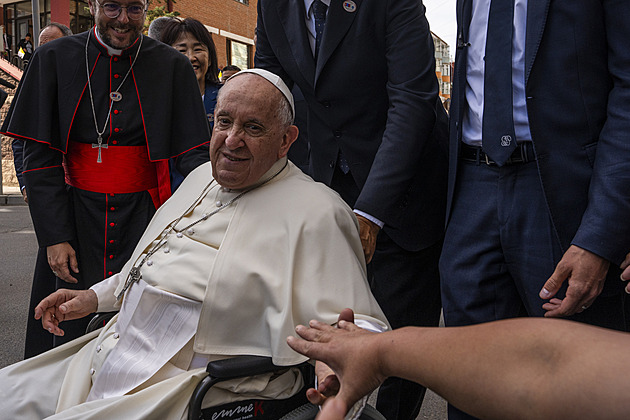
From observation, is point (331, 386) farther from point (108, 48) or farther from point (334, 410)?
point (108, 48)

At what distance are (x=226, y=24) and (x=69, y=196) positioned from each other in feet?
72.4

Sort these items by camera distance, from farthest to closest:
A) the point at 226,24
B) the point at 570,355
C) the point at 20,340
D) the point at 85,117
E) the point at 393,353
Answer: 1. the point at 226,24
2. the point at 20,340
3. the point at 85,117
4. the point at 393,353
5. the point at 570,355

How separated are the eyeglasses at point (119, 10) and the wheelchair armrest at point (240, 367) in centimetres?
164

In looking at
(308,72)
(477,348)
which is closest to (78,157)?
(308,72)

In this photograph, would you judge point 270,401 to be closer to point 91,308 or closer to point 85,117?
point 91,308

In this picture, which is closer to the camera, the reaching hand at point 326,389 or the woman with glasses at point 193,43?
the reaching hand at point 326,389

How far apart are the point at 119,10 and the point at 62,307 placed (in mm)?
1270

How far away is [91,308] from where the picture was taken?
229 centimetres

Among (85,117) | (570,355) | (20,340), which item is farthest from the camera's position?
(20,340)

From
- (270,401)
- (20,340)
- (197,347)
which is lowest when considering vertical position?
(20,340)

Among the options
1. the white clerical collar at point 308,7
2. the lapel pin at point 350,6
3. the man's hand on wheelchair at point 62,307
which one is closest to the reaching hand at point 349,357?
the man's hand on wheelchair at point 62,307

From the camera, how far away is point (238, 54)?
81.7 feet

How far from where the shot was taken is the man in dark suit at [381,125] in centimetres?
227

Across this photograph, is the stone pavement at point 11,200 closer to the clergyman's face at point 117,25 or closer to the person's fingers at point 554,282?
the clergyman's face at point 117,25
